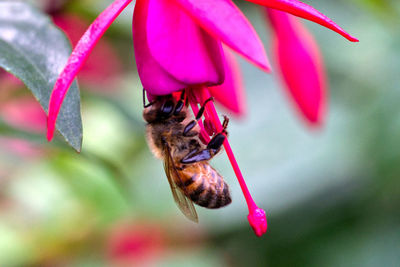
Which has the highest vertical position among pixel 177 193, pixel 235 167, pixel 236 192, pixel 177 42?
pixel 177 42

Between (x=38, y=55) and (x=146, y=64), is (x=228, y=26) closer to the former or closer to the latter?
(x=146, y=64)

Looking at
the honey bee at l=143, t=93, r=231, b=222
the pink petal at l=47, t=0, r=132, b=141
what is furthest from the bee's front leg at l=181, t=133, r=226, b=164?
the pink petal at l=47, t=0, r=132, b=141

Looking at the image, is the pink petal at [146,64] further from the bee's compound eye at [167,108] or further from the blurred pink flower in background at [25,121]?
the blurred pink flower in background at [25,121]

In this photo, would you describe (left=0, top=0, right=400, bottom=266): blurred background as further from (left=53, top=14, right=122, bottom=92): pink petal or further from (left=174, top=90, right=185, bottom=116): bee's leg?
(left=174, top=90, right=185, bottom=116): bee's leg

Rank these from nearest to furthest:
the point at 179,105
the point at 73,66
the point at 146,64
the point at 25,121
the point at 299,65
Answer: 1. the point at 73,66
2. the point at 146,64
3. the point at 179,105
4. the point at 299,65
5. the point at 25,121

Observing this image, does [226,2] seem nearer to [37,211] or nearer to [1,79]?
[1,79]

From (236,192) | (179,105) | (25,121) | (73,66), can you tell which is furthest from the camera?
(236,192)

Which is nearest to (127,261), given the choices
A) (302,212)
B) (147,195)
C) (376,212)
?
(147,195)

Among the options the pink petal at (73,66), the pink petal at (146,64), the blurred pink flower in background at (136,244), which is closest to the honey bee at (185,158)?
the pink petal at (146,64)

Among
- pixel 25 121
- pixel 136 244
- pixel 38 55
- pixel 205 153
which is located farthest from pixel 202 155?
pixel 136 244
